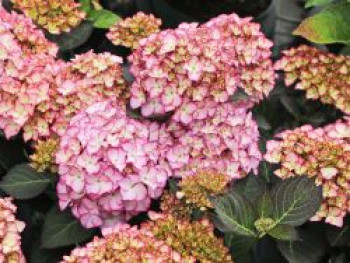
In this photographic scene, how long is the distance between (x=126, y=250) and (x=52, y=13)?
37.6 inches

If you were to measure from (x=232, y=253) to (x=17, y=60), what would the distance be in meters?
0.67

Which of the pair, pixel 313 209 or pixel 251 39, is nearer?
pixel 313 209

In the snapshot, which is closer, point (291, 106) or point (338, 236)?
point (338, 236)

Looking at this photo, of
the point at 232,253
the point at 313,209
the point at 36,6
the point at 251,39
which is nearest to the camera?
the point at 313,209

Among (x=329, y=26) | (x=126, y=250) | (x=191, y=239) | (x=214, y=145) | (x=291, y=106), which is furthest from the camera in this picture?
(x=329, y=26)

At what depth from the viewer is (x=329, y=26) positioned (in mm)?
2219

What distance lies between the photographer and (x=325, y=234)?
1.74 metres

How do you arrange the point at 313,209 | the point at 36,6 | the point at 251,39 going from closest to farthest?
the point at 313,209, the point at 251,39, the point at 36,6

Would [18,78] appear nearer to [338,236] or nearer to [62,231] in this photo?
[62,231]

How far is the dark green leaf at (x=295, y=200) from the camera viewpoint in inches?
60.7

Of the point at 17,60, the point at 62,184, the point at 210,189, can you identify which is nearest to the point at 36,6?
the point at 17,60

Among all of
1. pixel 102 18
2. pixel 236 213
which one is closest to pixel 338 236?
pixel 236 213

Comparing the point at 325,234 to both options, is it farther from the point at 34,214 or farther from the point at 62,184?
the point at 34,214

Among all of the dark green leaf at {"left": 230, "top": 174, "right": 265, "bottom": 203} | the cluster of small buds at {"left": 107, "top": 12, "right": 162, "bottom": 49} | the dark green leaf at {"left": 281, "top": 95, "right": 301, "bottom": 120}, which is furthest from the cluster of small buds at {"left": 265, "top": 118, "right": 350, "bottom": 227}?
the cluster of small buds at {"left": 107, "top": 12, "right": 162, "bottom": 49}
